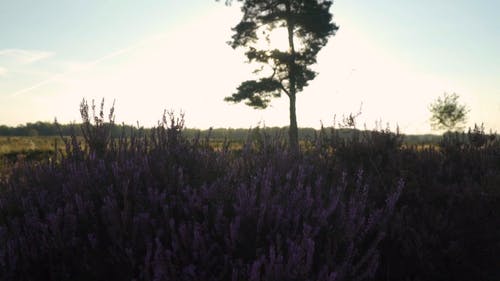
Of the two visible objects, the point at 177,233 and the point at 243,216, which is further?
the point at 177,233

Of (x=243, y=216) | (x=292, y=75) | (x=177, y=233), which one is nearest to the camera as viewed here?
(x=243, y=216)

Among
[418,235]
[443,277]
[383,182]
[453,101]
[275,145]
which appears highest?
[453,101]

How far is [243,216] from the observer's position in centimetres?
240

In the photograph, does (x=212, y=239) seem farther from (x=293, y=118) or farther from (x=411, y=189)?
(x=293, y=118)

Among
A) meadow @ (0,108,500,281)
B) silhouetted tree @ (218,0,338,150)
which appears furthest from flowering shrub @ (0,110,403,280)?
silhouetted tree @ (218,0,338,150)

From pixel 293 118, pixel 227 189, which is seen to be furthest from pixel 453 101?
pixel 227 189

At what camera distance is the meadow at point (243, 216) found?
2.27m

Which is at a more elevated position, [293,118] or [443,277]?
[293,118]

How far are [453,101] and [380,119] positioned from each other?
49561mm

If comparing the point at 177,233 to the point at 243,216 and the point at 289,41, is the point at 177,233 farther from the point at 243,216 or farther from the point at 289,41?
the point at 289,41

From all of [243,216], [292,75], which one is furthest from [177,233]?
[292,75]

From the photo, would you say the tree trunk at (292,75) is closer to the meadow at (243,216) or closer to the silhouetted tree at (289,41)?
the silhouetted tree at (289,41)

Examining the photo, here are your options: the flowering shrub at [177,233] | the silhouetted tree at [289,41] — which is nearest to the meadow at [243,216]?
the flowering shrub at [177,233]

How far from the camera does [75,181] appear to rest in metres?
3.10
